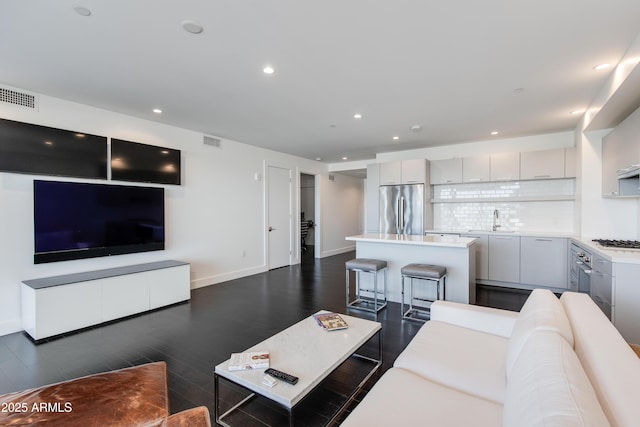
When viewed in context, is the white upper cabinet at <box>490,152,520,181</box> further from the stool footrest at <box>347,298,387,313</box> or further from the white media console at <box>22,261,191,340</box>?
the white media console at <box>22,261,191,340</box>

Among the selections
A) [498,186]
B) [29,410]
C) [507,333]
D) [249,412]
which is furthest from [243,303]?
[498,186]

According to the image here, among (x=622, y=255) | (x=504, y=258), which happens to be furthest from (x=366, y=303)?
(x=622, y=255)

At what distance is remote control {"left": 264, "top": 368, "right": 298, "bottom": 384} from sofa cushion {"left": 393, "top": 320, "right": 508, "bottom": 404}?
61cm

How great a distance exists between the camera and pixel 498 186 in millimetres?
5355

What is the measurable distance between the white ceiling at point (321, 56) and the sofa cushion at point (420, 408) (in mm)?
2226

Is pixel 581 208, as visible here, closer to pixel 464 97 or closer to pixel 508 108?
pixel 508 108

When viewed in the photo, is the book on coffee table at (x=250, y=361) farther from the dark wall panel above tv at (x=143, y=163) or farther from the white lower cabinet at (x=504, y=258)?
the white lower cabinet at (x=504, y=258)

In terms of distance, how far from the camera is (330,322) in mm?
2287

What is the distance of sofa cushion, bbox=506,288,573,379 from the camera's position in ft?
4.18

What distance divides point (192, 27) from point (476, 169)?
195 inches

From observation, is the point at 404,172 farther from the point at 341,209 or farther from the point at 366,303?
the point at 341,209

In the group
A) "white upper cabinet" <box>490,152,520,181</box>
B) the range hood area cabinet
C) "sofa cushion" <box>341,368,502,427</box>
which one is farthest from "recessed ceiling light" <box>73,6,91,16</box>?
"white upper cabinet" <box>490,152,520,181</box>

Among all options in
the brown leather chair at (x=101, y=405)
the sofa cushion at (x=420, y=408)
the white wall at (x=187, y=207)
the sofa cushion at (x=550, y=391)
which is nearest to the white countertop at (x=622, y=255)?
the sofa cushion at (x=550, y=391)

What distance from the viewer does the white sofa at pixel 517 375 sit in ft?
2.67
